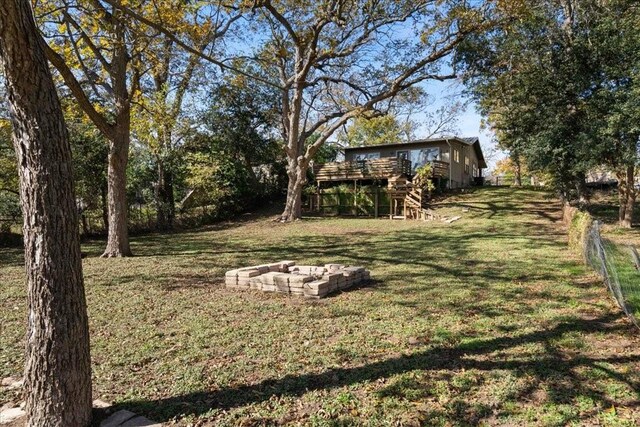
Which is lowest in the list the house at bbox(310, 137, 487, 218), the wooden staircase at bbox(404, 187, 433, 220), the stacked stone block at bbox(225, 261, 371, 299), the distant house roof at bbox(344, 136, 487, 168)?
the stacked stone block at bbox(225, 261, 371, 299)

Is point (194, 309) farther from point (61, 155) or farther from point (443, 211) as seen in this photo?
point (443, 211)

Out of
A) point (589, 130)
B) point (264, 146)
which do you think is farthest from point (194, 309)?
point (264, 146)

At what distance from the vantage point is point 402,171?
77.0ft

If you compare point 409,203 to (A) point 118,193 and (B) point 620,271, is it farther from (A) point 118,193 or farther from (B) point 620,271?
(B) point 620,271

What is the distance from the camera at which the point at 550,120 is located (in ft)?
45.1

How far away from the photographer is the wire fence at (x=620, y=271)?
4945 millimetres

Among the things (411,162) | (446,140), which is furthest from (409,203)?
(446,140)

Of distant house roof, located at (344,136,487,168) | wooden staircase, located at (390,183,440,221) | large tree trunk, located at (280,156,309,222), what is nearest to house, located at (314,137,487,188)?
distant house roof, located at (344,136,487,168)

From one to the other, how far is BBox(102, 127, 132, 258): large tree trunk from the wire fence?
9898mm

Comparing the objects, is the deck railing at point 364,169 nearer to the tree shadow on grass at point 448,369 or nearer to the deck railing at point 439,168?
the deck railing at point 439,168

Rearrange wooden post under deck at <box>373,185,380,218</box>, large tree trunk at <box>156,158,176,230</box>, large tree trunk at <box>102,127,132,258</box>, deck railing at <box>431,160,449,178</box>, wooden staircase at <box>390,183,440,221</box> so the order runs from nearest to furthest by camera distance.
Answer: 1. large tree trunk at <box>102,127,132,258</box>
2. large tree trunk at <box>156,158,176,230</box>
3. wooden staircase at <box>390,183,440,221</box>
4. wooden post under deck at <box>373,185,380,218</box>
5. deck railing at <box>431,160,449,178</box>

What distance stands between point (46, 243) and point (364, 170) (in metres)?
21.7

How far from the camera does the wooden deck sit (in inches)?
909

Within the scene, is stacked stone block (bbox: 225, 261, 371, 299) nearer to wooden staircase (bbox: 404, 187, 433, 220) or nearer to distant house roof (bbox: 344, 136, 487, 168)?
wooden staircase (bbox: 404, 187, 433, 220)
